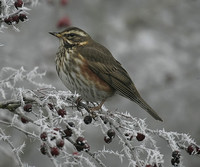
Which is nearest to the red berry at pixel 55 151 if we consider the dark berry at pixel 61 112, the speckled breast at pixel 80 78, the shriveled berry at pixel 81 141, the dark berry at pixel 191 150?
the shriveled berry at pixel 81 141

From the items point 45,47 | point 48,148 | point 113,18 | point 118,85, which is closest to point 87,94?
point 118,85

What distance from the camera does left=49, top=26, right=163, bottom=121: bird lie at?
461cm

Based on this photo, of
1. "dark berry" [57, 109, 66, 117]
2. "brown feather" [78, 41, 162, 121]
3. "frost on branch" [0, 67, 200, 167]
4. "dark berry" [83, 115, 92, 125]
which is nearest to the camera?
"frost on branch" [0, 67, 200, 167]

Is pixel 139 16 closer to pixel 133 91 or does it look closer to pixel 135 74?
pixel 135 74

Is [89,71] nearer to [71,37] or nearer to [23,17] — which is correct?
[71,37]

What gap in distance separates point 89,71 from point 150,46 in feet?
17.0

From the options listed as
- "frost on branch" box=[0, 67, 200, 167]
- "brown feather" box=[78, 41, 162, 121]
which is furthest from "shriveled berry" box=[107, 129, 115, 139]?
"brown feather" box=[78, 41, 162, 121]

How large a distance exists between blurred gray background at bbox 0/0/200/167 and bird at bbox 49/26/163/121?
2.95 meters

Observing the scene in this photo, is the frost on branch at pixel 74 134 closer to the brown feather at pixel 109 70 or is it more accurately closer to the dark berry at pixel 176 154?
the dark berry at pixel 176 154

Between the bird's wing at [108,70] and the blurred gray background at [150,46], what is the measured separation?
292 centimetres

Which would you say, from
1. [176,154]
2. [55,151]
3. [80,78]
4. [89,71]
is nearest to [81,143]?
[55,151]

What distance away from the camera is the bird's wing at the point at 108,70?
16.1 ft

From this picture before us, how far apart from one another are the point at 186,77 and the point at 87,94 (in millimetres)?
4666

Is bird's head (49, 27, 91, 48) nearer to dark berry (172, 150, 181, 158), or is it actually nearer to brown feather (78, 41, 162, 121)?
brown feather (78, 41, 162, 121)
